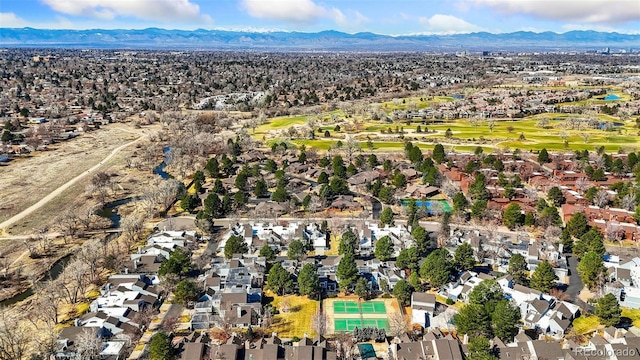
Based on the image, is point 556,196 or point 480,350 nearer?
point 480,350

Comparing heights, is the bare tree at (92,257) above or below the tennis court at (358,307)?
above

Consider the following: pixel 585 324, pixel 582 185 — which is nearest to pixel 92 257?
pixel 585 324

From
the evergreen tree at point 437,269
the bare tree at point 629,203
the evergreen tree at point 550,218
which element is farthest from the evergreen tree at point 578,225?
the evergreen tree at point 437,269

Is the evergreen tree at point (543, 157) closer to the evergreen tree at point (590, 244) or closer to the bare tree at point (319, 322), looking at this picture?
the evergreen tree at point (590, 244)

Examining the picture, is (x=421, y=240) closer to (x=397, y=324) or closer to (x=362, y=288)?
(x=362, y=288)

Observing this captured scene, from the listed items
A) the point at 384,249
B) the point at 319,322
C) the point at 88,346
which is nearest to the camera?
the point at 88,346

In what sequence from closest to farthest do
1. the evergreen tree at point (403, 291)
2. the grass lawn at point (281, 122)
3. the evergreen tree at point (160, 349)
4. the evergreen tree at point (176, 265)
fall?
the evergreen tree at point (160, 349), the evergreen tree at point (403, 291), the evergreen tree at point (176, 265), the grass lawn at point (281, 122)
